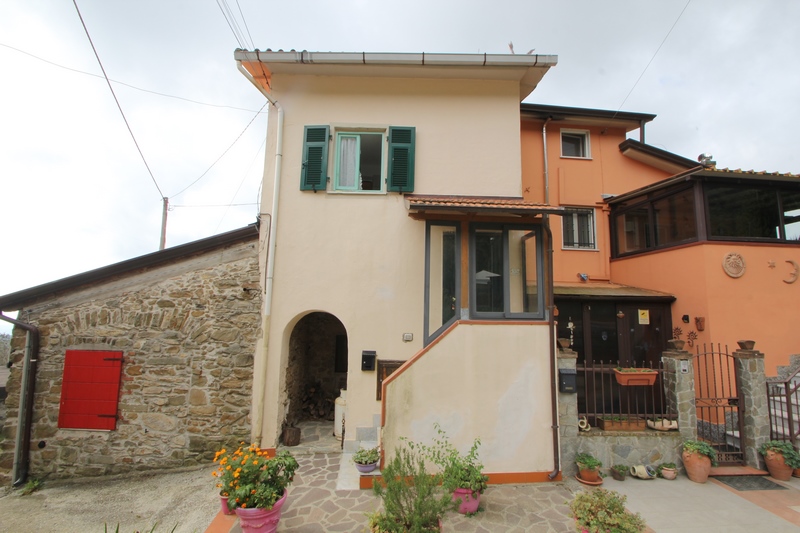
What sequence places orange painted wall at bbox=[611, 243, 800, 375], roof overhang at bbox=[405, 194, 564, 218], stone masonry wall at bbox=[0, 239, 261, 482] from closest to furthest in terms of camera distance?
roof overhang at bbox=[405, 194, 564, 218], stone masonry wall at bbox=[0, 239, 261, 482], orange painted wall at bbox=[611, 243, 800, 375]

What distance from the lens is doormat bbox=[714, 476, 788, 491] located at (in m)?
5.18

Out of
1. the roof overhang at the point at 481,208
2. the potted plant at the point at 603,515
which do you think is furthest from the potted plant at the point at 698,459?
the roof overhang at the point at 481,208

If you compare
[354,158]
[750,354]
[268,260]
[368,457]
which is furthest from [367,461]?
[750,354]

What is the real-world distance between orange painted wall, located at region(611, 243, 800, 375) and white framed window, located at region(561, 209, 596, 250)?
2.37 meters

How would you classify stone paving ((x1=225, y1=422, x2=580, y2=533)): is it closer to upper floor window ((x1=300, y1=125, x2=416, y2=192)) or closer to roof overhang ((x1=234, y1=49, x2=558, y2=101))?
upper floor window ((x1=300, y1=125, x2=416, y2=192))

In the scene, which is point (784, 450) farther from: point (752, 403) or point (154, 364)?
point (154, 364)

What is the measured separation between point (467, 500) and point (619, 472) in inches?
109

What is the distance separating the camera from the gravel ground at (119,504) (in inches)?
186

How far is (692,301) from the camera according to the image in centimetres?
734

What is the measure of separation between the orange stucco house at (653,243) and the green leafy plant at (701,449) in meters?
2.42

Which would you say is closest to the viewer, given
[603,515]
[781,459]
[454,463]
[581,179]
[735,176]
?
[603,515]

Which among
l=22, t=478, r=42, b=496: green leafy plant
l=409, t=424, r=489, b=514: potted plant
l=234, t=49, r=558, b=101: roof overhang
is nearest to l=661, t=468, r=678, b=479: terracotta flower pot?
Answer: l=409, t=424, r=489, b=514: potted plant

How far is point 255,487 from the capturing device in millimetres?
4062

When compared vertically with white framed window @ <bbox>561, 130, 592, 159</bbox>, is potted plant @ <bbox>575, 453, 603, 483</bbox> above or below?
below
